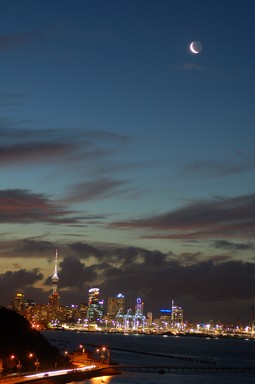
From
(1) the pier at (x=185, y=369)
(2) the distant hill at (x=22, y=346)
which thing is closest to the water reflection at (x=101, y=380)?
(2) the distant hill at (x=22, y=346)

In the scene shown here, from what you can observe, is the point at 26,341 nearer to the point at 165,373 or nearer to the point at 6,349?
the point at 6,349

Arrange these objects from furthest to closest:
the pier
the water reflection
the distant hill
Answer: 1. the pier
2. the distant hill
3. the water reflection

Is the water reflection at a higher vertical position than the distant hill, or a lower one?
lower

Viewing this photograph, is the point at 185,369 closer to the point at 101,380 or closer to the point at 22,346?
the point at 101,380

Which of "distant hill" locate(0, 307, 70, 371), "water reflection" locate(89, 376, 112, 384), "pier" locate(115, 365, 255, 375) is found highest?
"distant hill" locate(0, 307, 70, 371)

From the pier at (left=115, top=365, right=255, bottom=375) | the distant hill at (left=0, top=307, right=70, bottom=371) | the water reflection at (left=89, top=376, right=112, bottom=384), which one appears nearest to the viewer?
the water reflection at (left=89, top=376, right=112, bottom=384)

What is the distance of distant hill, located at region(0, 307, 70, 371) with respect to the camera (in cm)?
8075

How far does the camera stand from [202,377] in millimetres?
98125

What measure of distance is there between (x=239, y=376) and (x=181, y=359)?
3542 cm

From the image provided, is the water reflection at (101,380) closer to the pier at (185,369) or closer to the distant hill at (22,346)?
the distant hill at (22,346)

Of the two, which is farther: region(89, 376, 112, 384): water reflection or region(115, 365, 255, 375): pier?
region(115, 365, 255, 375): pier

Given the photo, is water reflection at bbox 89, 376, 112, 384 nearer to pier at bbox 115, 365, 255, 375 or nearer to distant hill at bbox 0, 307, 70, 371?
distant hill at bbox 0, 307, 70, 371

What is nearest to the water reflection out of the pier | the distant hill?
the distant hill

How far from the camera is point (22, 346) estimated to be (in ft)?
287
